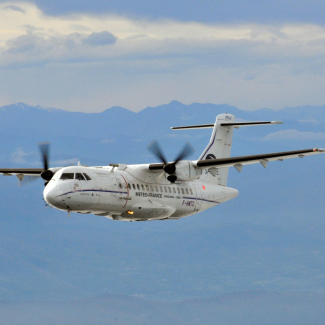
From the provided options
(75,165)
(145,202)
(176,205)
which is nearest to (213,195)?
(176,205)

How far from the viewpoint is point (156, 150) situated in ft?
131

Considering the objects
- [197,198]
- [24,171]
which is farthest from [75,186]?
[197,198]

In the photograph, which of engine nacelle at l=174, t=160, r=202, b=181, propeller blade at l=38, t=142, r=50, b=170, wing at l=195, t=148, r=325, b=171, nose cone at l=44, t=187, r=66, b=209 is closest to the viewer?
nose cone at l=44, t=187, r=66, b=209

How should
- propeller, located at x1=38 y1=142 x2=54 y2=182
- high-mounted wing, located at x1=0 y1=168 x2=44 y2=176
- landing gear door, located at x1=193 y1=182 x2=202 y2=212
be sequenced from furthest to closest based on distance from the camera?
landing gear door, located at x1=193 y1=182 x2=202 y2=212 → high-mounted wing, located at x1=0 y1=168 x2=44 y2=176 → propeller, located at x1=38 y1=142 x2=54 y2=182

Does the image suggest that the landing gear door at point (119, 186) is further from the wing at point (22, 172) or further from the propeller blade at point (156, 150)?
the wing at point (22, 172)

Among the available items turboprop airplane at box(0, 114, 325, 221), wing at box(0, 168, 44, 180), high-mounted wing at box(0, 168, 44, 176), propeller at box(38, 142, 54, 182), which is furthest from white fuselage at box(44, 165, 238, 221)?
wing at box(0, 168, 44, 180)

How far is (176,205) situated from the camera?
41656 millimetres

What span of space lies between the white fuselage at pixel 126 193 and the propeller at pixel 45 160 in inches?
111

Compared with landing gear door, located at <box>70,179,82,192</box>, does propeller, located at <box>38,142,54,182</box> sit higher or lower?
higher

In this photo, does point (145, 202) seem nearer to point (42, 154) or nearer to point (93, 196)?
point (93, 196)

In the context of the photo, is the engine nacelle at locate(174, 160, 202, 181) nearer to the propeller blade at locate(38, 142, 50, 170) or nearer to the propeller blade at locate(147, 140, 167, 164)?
the propeller blade at locate(147, 140, 167, 164)

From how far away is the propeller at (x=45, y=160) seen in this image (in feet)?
130

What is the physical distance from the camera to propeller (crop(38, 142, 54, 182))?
39.5 m

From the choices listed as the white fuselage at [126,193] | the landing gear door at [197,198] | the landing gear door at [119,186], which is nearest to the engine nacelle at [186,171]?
the white fuselage at [126,193]
